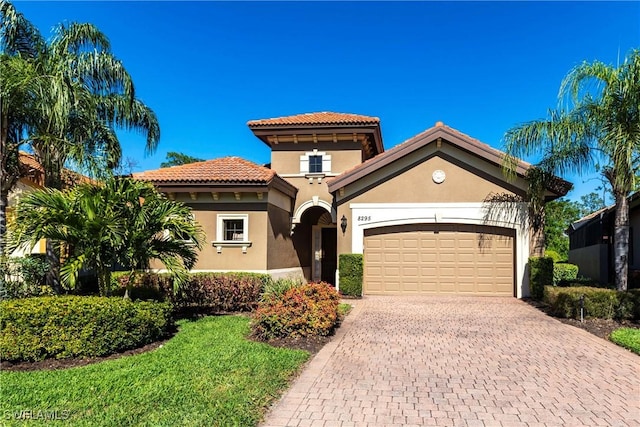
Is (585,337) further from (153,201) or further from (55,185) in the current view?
(55,185)

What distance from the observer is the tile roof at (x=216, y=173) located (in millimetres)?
15305

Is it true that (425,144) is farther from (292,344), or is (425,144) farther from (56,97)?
(56,97)

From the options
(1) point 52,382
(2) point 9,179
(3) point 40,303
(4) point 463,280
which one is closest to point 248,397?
(1) point 52,382

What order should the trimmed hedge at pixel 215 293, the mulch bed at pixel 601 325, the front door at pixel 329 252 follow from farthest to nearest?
the front door at pixel 329 252 < the trimmed hedge at pixel 215 293 < the mulch bed at pixel 601 325

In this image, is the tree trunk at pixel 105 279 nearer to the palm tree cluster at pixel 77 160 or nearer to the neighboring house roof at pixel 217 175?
the palm tree cluster at pixel 77 160

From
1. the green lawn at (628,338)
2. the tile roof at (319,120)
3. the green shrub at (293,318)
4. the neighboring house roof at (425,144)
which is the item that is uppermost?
the tile roof at (319,120)

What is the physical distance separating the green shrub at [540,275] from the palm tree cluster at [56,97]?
42.2ft

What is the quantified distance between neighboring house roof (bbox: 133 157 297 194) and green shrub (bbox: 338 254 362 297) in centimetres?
387

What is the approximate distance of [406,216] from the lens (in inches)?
615

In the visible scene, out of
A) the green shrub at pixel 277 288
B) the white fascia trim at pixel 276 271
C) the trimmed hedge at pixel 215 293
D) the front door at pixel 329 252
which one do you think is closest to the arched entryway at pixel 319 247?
the front door at pixel 329 252

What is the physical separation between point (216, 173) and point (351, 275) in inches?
243

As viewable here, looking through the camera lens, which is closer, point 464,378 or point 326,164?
point 464,378

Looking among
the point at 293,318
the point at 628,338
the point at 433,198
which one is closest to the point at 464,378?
the point at 293,318

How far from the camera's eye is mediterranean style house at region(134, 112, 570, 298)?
49.8ft
